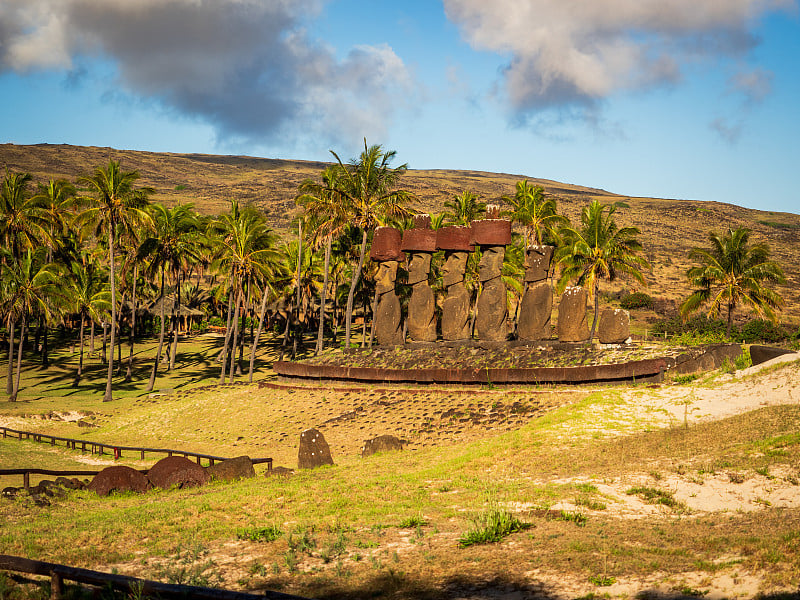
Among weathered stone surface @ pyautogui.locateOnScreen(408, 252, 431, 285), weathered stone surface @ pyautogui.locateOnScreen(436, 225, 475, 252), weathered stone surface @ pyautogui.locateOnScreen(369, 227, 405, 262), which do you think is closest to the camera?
weathered stone surface @ pyautogui.locateOnScreen(436, 225, 475, 252)

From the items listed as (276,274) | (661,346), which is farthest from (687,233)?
(661,346)

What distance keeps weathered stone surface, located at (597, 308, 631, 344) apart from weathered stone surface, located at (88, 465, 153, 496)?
16.7m

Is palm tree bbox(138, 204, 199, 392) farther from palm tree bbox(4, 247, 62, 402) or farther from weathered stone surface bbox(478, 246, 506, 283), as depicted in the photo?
weathered stone surface bbox(478, 246, 506, 283)

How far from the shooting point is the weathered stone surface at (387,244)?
3041 cm

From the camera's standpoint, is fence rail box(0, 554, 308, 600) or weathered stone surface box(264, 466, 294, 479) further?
weathered stone surface box(264, 466, 294, 479)

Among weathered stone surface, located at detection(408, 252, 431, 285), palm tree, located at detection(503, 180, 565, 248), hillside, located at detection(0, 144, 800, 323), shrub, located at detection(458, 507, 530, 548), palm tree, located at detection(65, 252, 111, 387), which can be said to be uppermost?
hillside, located at detection(0, 144, 800, 323)

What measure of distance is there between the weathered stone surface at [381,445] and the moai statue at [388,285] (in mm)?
12255

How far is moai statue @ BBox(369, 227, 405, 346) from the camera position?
1190 inches

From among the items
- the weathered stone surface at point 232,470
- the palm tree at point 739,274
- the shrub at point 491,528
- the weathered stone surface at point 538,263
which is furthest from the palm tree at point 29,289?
the palm tree at point 739,274

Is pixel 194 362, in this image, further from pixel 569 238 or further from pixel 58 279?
pixel 569 238

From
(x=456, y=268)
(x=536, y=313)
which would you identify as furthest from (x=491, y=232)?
(x=536, y=313)

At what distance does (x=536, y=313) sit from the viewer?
88.1 feet

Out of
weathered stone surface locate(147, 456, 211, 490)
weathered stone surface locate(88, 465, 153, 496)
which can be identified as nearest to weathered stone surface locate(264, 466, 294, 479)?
weathered stone surface locate(147, 456, 211, 490)

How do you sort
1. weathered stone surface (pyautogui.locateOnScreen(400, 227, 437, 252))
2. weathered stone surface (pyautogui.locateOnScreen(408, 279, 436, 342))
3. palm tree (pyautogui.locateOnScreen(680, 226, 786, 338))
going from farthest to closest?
palm tree (pyautogui.locateOnScreen(680, 226, 786, 338)) < weathered stone surface (pyautogui.locateOnScreen(400, 227, 437, 252)) < weathered stone surface (pyautogui.locateOnScreen(408, 279, 436, 342))
